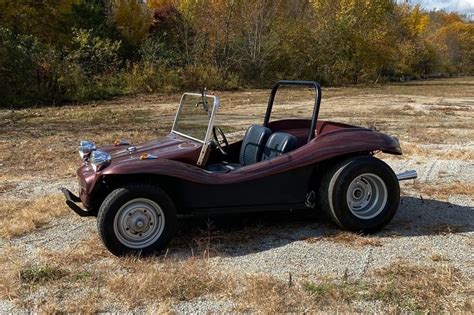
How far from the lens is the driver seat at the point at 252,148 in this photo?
5414 mm

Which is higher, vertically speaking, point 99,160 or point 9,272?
point 99,160

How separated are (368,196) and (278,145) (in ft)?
3.19

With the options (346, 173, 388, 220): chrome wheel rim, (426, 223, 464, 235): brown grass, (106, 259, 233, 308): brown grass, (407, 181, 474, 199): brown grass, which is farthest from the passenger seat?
(407, 181, 474, 199): brown grass

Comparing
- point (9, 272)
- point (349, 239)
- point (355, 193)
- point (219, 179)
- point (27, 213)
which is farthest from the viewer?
point (27, 213)

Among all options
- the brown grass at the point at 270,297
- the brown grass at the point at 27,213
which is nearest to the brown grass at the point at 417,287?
the brown grass at the point at 270,297

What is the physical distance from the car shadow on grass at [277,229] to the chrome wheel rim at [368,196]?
22cm

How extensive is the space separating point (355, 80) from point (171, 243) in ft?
106

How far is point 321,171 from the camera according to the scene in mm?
5152

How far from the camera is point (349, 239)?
4930mm

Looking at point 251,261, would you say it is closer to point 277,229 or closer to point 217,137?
point 277,229

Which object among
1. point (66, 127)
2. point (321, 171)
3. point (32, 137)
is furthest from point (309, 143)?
point (66, 127)

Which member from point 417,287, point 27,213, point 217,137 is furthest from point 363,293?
point 27,213

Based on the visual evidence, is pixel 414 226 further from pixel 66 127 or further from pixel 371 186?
pixel 66 127

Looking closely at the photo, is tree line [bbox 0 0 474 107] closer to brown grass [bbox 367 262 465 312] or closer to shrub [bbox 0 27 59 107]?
shrub [bbox 0 27 59 107]
